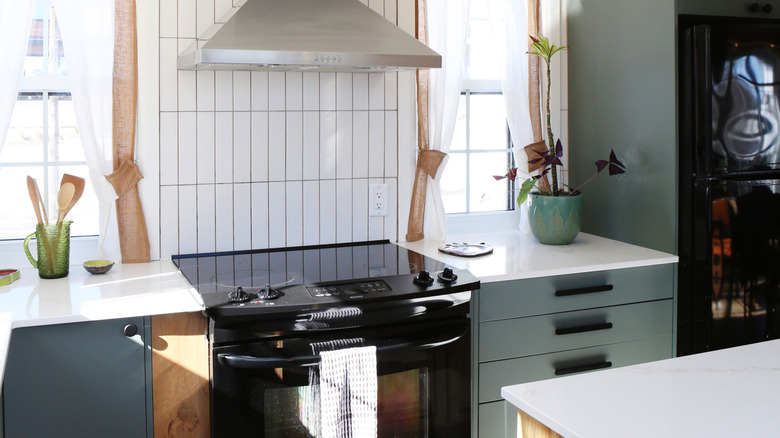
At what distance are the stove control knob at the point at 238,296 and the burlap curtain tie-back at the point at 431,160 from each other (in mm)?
1055

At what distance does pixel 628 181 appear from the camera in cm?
294

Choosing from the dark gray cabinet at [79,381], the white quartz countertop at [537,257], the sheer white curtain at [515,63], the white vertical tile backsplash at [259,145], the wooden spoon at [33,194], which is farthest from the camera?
the sheer white curtain at [515,63]

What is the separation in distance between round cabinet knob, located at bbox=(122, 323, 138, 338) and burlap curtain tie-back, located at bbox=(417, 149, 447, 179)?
129cm

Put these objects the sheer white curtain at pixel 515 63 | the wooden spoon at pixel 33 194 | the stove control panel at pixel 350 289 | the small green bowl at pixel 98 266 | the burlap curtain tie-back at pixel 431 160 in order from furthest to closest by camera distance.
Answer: the sheer white curtain at pixel 515 63, the burlap curtain tie-back at pixel 431 160, the small green bowl at pixel 98 266, the wooden spoon at pixel 33 194, the stove control panel at pixel 350 289

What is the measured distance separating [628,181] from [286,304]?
1.52 m

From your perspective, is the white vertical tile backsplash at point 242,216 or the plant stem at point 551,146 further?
the plant stem at point 551,146

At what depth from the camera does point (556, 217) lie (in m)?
2.88

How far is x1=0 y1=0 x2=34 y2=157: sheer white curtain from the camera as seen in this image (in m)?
2.31

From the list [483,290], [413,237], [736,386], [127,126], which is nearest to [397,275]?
[483,290]

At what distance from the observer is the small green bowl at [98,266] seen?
2381mm

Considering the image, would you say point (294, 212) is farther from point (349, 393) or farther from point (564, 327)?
point (564, 327)

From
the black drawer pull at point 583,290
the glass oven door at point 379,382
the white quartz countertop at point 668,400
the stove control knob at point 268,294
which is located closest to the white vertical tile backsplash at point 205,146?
the stove control knob at point 268,294

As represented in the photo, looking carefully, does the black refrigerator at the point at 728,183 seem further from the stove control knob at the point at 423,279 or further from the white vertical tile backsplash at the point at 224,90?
the white vertical tile backsplash at the point at 224,90

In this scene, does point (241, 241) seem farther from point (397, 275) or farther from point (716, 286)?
point (716, 286)
